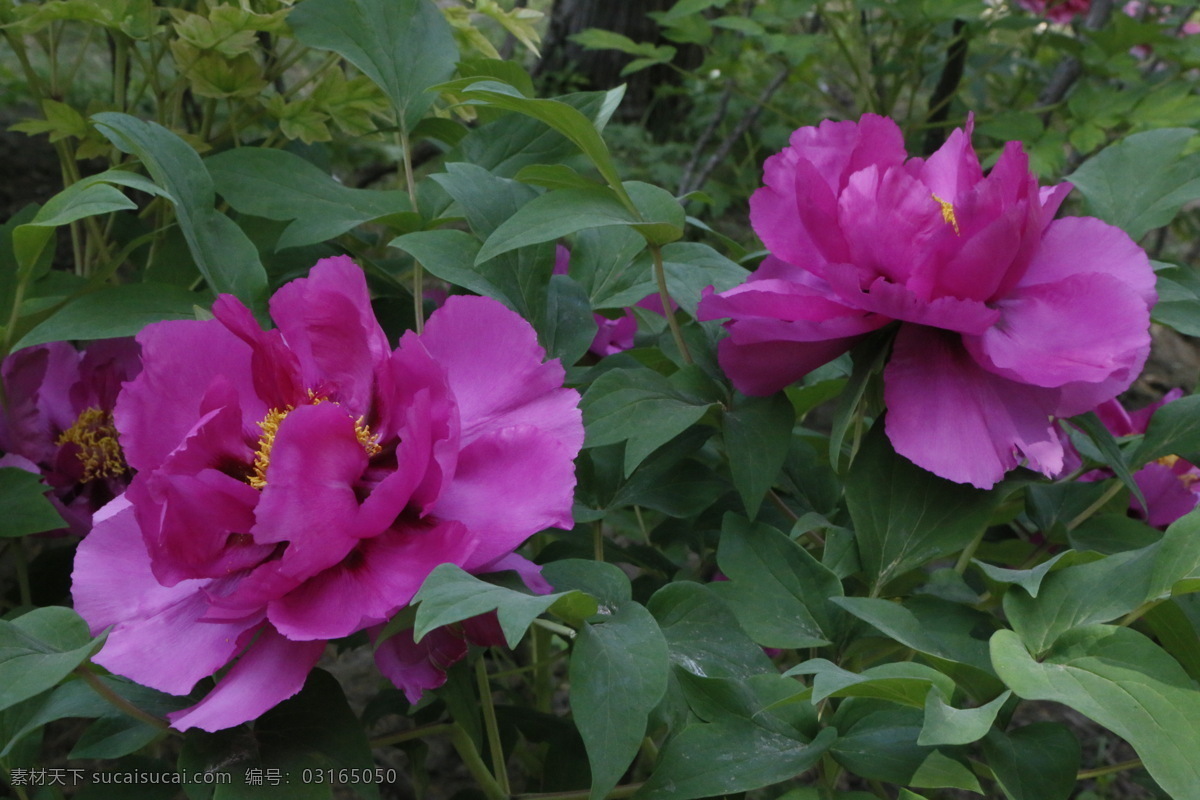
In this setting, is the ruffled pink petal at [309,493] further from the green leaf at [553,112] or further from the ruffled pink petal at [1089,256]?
the ruffled pink petal at [1089,256]

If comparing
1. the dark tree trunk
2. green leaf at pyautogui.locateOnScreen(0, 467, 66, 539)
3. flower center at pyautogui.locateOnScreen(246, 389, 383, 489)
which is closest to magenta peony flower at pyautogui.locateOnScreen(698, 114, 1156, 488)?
flower center at pyautogui.locateOnScreen(246, 389, 383, 489)

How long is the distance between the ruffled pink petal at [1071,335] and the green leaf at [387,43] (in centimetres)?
44

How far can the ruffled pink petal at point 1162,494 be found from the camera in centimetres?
81

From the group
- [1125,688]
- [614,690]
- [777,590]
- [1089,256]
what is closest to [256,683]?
[614,690]

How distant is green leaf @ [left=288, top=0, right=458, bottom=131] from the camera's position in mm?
775

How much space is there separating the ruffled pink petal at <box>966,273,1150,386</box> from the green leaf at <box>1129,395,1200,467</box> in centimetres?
14

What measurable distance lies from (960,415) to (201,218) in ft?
1.56

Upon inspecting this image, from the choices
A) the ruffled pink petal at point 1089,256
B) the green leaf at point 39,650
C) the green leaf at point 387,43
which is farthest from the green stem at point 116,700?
the ruffled pink petal at point 1089,256

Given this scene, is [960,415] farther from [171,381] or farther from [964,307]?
[171,381]

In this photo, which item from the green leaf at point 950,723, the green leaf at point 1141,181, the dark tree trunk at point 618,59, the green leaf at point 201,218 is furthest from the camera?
the dark tree trunk at point 618,59

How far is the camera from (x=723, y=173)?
9.20ft

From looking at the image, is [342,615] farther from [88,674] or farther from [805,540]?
[805,540]

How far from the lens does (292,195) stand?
2.44 ft

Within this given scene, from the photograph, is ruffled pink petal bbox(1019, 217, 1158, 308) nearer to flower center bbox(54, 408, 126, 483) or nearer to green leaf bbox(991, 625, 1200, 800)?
green leaf bbox(991, 625, 1200, 800)
